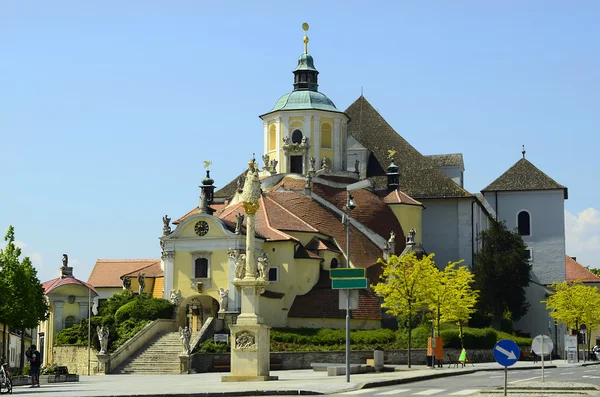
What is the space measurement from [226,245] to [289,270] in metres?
4.77

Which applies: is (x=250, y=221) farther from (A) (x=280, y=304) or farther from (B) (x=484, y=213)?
(B) (x=484, y=213)

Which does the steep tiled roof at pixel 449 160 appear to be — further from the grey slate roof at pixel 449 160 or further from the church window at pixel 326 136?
the church window at pixel 326 136

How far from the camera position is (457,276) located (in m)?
65.6

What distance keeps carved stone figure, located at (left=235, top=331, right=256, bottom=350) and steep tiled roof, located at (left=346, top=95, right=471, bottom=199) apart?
49176 millimetres

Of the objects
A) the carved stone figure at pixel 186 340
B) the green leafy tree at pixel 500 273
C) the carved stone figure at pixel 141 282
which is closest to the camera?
the carved stone figure at pixel 186 340

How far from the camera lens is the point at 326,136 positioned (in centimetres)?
8581

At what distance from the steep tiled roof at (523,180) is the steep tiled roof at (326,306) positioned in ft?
104

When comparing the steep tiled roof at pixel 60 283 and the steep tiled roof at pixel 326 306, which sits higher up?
the steep tiled roof at pixel 60 283

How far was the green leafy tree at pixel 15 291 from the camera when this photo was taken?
2067 inches

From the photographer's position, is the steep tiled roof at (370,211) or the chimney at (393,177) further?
the chimney at (393,177)

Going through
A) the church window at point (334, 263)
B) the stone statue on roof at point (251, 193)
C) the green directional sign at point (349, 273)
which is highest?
the stone statue on roof at point (251, 193)

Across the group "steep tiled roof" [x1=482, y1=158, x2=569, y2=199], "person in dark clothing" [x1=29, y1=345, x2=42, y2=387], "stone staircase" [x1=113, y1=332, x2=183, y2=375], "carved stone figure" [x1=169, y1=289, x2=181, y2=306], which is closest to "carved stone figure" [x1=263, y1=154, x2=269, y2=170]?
"carved stone figure" [x1=169, y1=289, x2=181, y2=306]

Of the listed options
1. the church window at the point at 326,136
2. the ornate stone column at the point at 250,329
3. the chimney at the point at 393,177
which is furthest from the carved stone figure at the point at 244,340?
the chimney at the point at 393,177

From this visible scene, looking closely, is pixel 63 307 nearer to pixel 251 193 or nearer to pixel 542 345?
pixel 251 193
